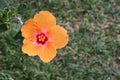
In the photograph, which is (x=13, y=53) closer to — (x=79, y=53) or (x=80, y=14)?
(x=79, y=53)

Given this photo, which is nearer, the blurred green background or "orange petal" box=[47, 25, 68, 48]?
"orange petal" box=[47, 25, 68, 48]

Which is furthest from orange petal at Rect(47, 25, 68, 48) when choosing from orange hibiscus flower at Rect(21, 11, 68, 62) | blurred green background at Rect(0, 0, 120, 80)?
blurred green background at Rect(0, 0, 120, 80)

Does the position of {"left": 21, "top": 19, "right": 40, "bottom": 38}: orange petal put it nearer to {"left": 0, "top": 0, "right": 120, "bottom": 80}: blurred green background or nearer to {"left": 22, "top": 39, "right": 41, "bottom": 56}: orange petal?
{"left": 22, "top": 39, "right": 41, "bottom": 56}: orange petal

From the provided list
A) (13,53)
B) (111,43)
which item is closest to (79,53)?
(111,43)

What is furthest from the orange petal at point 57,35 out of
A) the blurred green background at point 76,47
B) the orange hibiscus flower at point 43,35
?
the blurred green background at point 76,47

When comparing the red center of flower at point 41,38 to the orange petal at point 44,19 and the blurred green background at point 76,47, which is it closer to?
the orange petal at point 44,19

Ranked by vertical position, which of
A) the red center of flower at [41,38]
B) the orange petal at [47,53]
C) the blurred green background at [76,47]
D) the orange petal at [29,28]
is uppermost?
the orange petal at [29,28]

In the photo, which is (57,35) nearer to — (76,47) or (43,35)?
(43,35)
